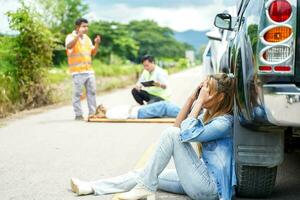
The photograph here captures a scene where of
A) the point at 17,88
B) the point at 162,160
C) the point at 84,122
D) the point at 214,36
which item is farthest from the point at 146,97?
the point at 162,160

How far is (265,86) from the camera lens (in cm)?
414

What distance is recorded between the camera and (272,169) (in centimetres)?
488

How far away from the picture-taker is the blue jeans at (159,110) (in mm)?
11297

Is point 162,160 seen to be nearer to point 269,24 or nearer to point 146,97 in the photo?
point 269,24

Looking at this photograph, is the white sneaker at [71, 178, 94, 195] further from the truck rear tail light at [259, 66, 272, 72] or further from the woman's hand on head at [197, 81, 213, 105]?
the truck rear tail light at [259, 66, 272, 72]

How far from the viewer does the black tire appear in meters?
4.86

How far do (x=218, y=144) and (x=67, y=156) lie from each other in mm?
3078

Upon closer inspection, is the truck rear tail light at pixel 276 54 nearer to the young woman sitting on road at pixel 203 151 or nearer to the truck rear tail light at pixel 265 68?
the truck rear tail light at pixel 265 68

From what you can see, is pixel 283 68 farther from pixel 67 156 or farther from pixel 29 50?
pixel 29 50

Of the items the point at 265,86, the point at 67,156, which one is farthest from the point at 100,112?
the point at 265,86

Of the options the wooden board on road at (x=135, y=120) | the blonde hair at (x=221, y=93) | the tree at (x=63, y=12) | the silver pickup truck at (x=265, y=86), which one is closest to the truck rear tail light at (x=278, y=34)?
the silver pickup truck at (x=265, y=86)

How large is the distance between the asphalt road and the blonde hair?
874 mm

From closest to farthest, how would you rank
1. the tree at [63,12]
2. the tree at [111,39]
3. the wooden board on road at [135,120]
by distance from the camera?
1. the wooden board on road at [135,120]
2. the tree at [63,12]
3. the tree at [111,39]

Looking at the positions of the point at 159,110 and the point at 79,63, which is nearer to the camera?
the point at 159,110
